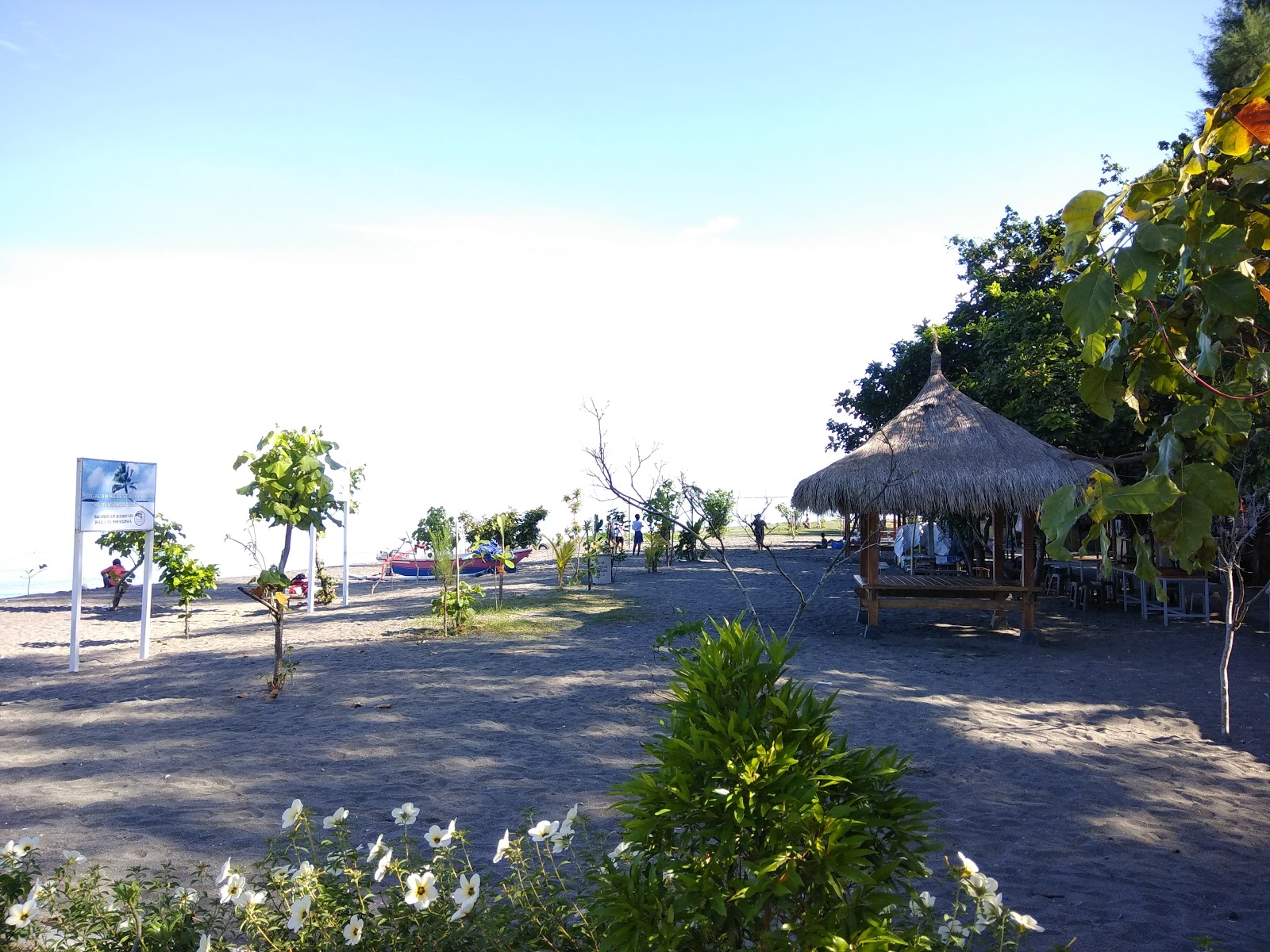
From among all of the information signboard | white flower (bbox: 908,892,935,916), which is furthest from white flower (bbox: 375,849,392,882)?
the information signboard

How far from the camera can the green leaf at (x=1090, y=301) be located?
163 cm

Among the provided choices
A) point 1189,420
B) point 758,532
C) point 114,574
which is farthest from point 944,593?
point 114,574

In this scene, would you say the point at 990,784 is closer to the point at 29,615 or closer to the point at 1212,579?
the point at 1212,579

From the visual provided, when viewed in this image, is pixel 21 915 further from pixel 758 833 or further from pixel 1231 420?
pixel 1231 420

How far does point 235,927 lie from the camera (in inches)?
135

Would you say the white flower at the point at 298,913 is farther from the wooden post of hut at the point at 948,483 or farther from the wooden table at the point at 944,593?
the wooden table at the point at 944,593

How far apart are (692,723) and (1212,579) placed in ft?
50.9

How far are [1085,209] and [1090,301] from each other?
35 cm

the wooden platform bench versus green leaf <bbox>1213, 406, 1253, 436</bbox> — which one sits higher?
green leaf <bbox>1213, 406, 1253, 436</bbox>

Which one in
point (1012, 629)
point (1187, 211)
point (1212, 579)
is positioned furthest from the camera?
point (1212, 579)

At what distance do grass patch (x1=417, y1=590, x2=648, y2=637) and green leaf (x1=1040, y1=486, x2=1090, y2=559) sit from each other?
36.4 feet

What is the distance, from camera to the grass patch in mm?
12913

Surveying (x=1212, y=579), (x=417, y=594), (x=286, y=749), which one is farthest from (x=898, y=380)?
(x=286, y=749)

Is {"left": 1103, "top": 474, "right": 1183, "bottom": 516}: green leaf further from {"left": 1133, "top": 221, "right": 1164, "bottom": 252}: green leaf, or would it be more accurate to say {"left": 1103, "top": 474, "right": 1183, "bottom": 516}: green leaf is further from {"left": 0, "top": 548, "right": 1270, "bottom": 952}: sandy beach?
{"left": 0, "top": 548, "right": 1270, "bottom": 952}: sandy beach
